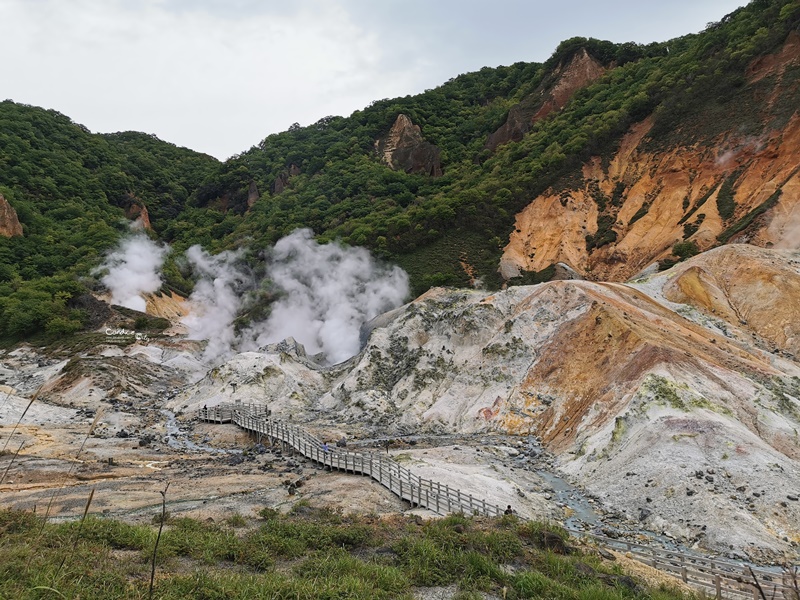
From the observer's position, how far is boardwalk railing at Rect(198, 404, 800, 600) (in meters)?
10.6

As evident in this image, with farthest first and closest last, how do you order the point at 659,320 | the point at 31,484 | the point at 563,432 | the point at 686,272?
1. the point at 686,272
2. the point at 659,320
3. the point at 563,432
4. the point at 31,484

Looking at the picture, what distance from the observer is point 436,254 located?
65.1 m

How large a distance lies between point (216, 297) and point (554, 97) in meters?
68.0

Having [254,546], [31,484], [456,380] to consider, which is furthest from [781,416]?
[31,484]

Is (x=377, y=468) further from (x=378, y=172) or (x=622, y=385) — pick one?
(x=378, y=172)

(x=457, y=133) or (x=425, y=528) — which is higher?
(x=457, y=133)

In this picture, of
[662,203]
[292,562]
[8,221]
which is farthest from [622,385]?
[8,221]

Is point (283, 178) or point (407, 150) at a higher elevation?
point (407, 150)

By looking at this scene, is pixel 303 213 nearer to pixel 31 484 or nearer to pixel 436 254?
pixel 436 254

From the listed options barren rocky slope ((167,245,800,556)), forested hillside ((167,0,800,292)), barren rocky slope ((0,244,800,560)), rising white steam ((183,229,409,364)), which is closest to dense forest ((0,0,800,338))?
forested hillside ((167,0,800,292))

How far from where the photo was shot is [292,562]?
998 centimetres

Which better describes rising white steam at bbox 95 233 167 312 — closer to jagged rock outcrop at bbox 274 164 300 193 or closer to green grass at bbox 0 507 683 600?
jagged rock outcrop at bbox 274 164 300 193

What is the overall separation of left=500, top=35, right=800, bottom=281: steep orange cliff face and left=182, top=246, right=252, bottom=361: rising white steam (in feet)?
120

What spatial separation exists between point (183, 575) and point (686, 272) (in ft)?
131
